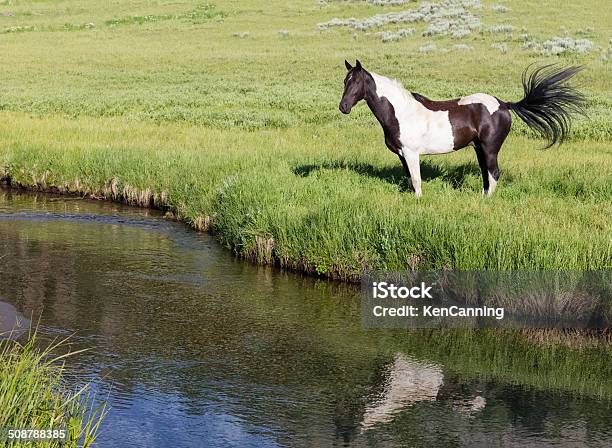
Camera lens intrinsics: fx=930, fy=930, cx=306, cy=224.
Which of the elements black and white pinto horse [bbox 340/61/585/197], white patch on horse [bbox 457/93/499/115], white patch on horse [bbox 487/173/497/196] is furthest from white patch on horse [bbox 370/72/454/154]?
white patch on horse [bbox 487/173/497/196]

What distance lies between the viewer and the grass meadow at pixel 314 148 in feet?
44.4

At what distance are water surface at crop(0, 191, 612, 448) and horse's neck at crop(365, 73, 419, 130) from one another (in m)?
3.31

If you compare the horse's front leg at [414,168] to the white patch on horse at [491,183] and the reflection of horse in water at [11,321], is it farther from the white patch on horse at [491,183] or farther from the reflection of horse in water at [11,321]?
the reflection of horse in water at [11,321]

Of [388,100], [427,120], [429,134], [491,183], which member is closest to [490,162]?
[491,183]

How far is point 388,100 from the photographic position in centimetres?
1574

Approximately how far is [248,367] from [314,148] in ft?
41.3

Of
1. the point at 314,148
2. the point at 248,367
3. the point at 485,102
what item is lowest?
the point at 248,367

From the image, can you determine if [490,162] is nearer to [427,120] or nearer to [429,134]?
[429,134]

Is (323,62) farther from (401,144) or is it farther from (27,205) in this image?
(401,144)

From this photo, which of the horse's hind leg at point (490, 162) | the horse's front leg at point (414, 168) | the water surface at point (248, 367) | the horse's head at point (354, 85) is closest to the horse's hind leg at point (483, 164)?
the horse's hind leg at point (490, 162)

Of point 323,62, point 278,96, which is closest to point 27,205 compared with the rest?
point 278,96

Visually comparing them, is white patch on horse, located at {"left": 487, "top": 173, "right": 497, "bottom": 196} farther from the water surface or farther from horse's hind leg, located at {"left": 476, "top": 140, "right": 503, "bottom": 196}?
the water surface

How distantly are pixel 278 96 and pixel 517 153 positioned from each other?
61.8 ft

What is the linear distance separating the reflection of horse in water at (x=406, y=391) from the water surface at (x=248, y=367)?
0.07 ft
